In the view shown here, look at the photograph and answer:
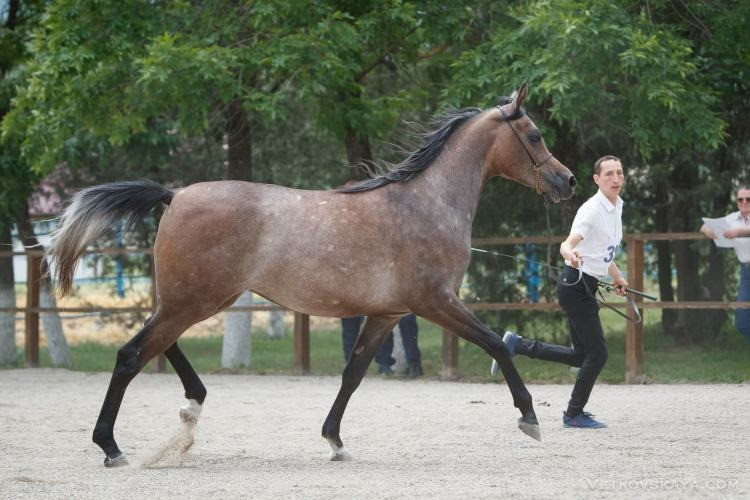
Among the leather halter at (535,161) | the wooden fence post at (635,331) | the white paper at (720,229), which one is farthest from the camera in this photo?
the wooden fence post at (635,331)

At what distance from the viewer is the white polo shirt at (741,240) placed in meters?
9.75

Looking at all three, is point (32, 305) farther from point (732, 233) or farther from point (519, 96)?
point (519, 96)

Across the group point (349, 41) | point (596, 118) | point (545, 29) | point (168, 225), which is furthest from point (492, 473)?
point (596, 118)

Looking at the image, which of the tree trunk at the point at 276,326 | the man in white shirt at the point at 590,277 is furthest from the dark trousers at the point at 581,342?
the tree trunk at the point at 276,326

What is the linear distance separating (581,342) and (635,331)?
3.50 m

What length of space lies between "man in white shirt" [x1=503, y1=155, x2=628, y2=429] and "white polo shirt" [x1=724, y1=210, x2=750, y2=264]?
9.21 ft

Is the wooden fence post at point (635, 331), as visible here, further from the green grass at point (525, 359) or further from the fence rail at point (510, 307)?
the green grass at point (525, 359)

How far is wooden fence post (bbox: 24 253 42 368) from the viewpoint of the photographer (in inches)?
523

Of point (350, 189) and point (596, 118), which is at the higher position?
point (596, 118)

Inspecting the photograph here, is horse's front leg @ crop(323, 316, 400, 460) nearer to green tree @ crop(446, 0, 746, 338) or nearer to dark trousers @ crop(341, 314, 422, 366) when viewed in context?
green tree @ crop(446, 0, 746, 338)

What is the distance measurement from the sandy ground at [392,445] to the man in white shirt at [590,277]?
502mm

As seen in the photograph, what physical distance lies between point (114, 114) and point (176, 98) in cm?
109

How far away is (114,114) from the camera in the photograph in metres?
11.9

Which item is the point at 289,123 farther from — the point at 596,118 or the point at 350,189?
the point at 350,189
